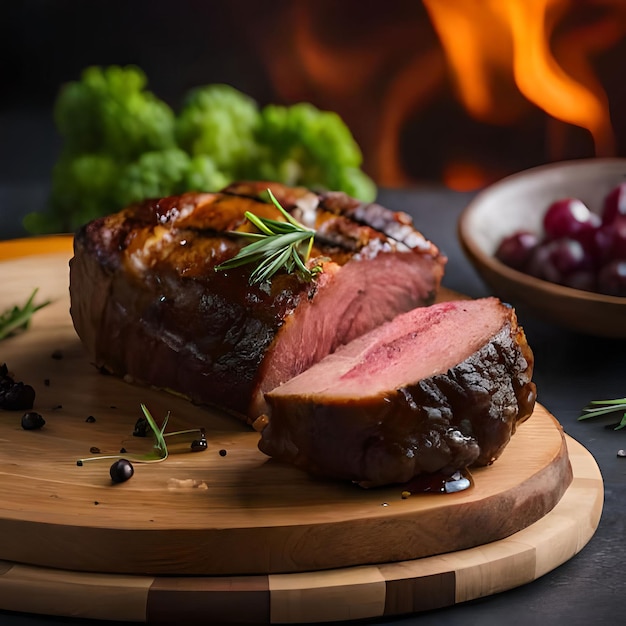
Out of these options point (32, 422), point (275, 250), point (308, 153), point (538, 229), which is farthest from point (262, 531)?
point (308, 153)

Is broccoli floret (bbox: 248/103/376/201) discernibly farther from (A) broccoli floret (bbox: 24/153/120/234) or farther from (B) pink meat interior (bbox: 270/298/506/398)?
(B) pink meat interior (bbox: 270/298/506/398)

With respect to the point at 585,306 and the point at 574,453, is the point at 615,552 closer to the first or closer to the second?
the point at 574,453

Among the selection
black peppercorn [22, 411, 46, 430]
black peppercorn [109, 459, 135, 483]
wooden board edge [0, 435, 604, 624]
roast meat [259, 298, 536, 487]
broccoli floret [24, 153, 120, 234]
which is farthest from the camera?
broccoli floret [24, 153, 120, 234]

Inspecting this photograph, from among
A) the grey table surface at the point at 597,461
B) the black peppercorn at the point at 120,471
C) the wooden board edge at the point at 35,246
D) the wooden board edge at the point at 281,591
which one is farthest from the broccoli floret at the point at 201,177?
the wooden board edge at the point at 281,591

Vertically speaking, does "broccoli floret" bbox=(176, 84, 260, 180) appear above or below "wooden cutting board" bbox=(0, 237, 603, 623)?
above

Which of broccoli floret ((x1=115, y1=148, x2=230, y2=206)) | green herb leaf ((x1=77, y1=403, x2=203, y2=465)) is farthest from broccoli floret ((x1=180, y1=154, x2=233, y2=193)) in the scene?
green herb leaf ((x1=77, y1=403, x2=203, y2=465))

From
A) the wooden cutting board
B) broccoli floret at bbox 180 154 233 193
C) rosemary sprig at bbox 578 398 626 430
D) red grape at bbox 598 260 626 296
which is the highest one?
broccoli floret at bbox 180 154 233 193

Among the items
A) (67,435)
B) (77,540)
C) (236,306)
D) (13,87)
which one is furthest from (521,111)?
(77,540)

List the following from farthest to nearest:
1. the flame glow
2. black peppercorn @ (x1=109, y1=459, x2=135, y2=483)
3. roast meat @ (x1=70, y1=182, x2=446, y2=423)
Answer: the flame glow < roast meat @ (x1=70, y1=182, x2=446, y2=423) < black peppercorn @ (x1=109, y1=459, x2=135, y2=483)

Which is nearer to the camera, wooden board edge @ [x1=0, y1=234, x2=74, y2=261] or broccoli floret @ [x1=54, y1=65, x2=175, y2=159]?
wooden board edge @ [x1=0, y1=234, x2=74, y2=261]
